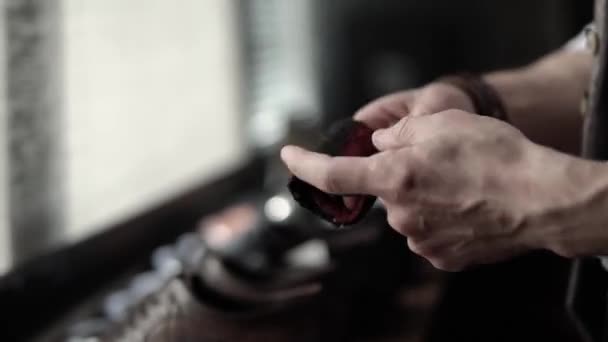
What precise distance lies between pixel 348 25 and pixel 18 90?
0.98 meters

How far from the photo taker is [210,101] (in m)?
1.40

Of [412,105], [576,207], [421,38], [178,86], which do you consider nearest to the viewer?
[576,207]

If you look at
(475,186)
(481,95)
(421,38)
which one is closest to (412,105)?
(481,95)

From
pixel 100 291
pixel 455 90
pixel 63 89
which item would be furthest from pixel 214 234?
pixel 455 90

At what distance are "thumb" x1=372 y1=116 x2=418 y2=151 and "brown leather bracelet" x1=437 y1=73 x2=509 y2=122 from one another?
0.18 m

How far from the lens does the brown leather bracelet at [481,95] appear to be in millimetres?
669

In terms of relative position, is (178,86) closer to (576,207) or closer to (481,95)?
(481,95)

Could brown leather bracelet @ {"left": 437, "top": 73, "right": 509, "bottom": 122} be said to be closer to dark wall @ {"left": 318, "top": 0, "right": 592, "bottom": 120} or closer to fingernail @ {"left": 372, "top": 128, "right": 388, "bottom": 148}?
fingernail @ {"left": 372, "top": 128, "right": 388, "bottom": 148}

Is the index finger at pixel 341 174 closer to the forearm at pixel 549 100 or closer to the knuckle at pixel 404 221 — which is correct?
the knuckle at pixel 404 221

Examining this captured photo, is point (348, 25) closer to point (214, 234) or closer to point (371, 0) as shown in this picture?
point (371, 0)

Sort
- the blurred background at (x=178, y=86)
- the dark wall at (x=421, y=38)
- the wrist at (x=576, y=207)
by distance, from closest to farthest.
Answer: the wrist at (x=576, y=207), the blurred background at (x=178, y=86), the dark wall at (x=421, y=38)

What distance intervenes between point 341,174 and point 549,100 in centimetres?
34

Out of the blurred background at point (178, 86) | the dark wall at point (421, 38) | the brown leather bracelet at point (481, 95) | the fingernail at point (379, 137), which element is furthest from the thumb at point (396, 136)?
the dark wall at point (421, 38)

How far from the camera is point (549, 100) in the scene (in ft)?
2.39
